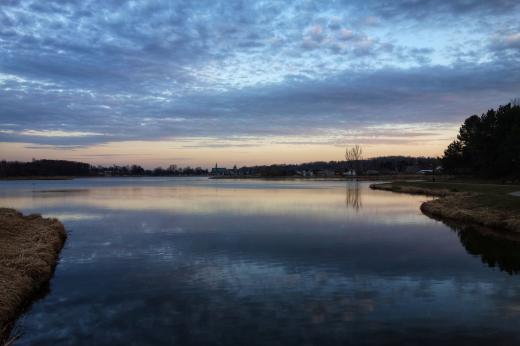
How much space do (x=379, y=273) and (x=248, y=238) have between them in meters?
8.41

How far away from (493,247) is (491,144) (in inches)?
1794

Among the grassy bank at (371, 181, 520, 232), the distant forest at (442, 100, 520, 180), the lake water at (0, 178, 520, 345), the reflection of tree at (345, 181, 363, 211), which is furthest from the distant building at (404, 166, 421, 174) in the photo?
the lake water at (0, 178, 520, 345)

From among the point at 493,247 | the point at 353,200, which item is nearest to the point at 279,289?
the point at 493,247

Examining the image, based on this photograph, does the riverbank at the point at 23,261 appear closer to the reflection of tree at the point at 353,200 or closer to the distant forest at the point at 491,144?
the reflection of tree at the point at 353,200

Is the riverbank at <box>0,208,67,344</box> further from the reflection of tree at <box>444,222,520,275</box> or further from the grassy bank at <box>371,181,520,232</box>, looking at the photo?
the grassy bank at <box>371,181,520,232</box>

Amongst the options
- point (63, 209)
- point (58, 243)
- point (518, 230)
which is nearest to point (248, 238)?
point (58, 243)

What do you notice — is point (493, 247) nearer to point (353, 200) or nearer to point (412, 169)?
A: point (353, 200)

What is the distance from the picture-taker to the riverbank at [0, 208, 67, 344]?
37.0ft

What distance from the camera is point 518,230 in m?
23.7

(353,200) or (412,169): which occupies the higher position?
(412,169)

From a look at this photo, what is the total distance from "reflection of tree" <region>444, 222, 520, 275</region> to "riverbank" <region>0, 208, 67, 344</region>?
1555cm

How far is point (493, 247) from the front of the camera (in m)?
20.1

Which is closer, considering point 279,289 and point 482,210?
point 279,289

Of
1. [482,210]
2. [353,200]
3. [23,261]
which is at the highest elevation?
[482,210]
